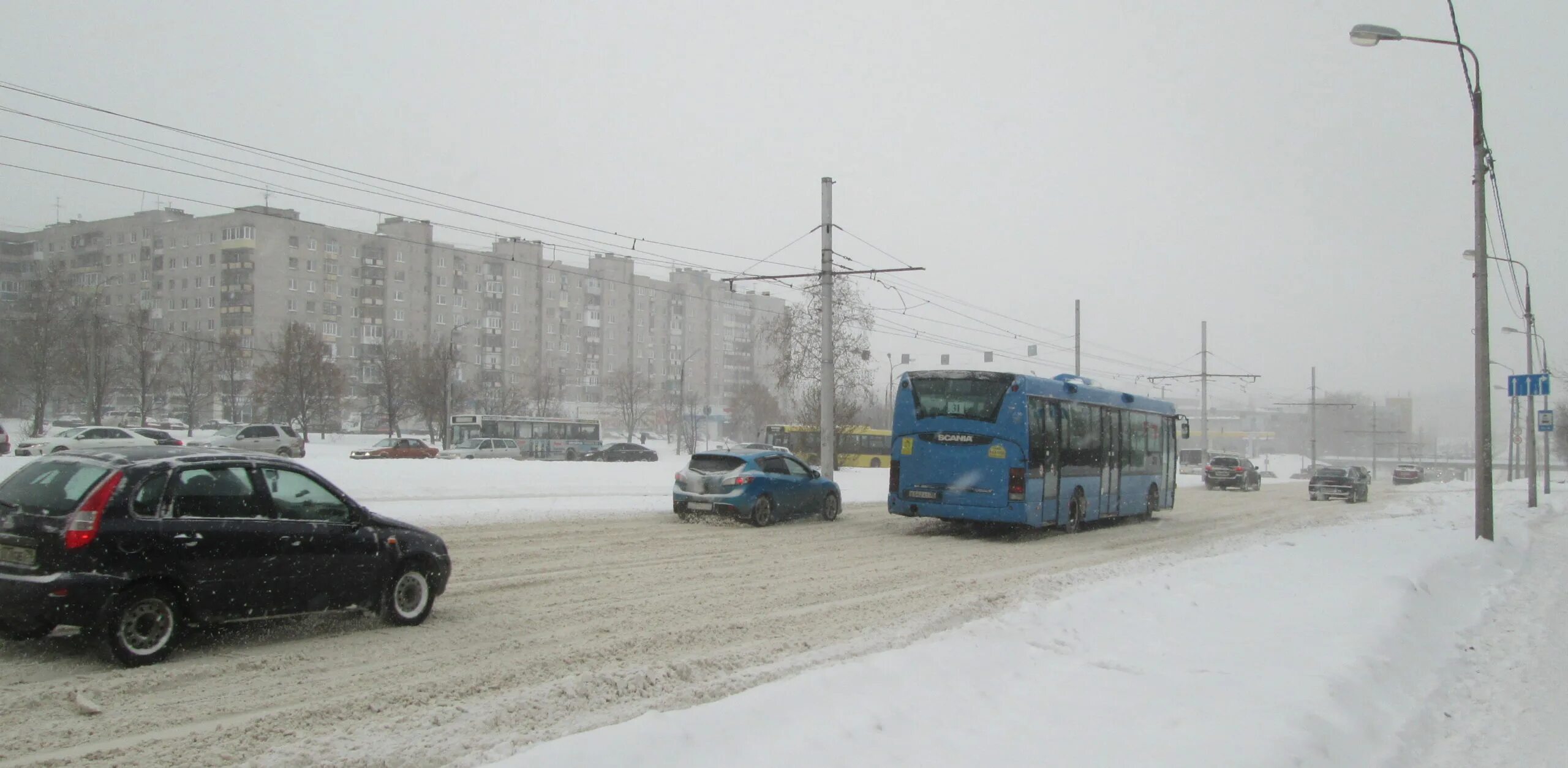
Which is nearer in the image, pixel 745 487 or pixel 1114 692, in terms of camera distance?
pixel 1114 692

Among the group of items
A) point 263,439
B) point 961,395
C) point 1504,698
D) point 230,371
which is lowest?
point 1504,698

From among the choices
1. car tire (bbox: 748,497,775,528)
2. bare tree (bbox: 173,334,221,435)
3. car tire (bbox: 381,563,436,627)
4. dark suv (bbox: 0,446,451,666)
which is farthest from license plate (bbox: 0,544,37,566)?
bare tree (bbox: 173,334,221,435)

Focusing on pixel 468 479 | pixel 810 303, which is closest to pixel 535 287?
pixel 810 303

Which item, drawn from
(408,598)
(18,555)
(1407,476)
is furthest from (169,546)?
(1407,476)

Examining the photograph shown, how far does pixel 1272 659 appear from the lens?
24.5 ft

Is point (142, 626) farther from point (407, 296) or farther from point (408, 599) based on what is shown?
point (407, 296)

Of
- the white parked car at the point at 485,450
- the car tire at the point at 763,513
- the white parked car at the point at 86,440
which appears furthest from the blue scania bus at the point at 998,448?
the white parked car at the point at 485,450

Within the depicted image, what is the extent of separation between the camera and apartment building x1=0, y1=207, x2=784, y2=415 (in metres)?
79.9

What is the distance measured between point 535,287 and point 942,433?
88182 millimetres

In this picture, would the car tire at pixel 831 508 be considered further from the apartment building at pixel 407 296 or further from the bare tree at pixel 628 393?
the bare tree at pixel 628 393

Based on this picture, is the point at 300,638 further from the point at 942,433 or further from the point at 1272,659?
the point at 942,433

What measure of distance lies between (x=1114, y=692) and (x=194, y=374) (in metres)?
74.0

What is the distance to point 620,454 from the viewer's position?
60188mm

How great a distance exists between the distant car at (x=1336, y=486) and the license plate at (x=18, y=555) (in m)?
41.1
